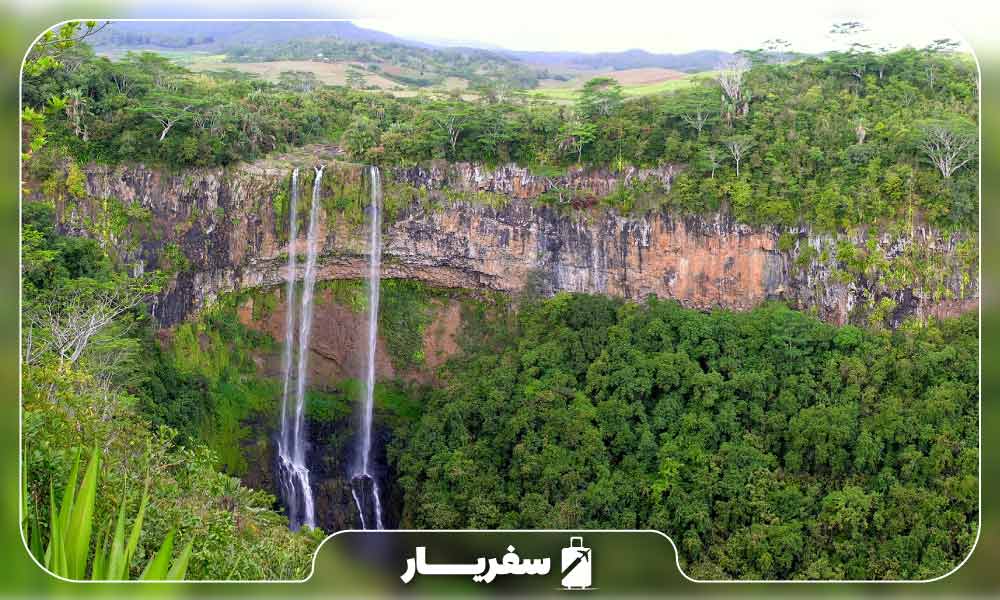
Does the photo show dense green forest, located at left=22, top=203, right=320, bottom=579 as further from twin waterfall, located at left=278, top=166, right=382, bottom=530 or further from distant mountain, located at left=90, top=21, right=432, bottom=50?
distant mountain, located at left=90, top=21, right=432, bottom=50

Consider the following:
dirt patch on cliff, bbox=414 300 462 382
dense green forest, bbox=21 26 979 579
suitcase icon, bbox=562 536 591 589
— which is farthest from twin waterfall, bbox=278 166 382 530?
suitcase icon, bbox=562 536 591 589

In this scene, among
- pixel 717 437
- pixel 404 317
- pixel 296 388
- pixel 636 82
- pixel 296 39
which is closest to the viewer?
pixel 296 39

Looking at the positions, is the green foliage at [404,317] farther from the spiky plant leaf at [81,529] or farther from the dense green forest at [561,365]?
the spiky plant leaf at [81,529]

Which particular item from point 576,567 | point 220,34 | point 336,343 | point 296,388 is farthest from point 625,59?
point 296,388

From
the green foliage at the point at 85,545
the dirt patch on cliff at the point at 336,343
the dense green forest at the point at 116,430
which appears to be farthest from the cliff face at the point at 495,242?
the green foliage at the point at 85,545

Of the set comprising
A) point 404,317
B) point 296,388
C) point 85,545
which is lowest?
point 296,388

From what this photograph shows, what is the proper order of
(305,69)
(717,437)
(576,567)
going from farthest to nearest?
(305,69) < (717,437) < (576,567)

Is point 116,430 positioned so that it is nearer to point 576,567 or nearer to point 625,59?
point 576,567
